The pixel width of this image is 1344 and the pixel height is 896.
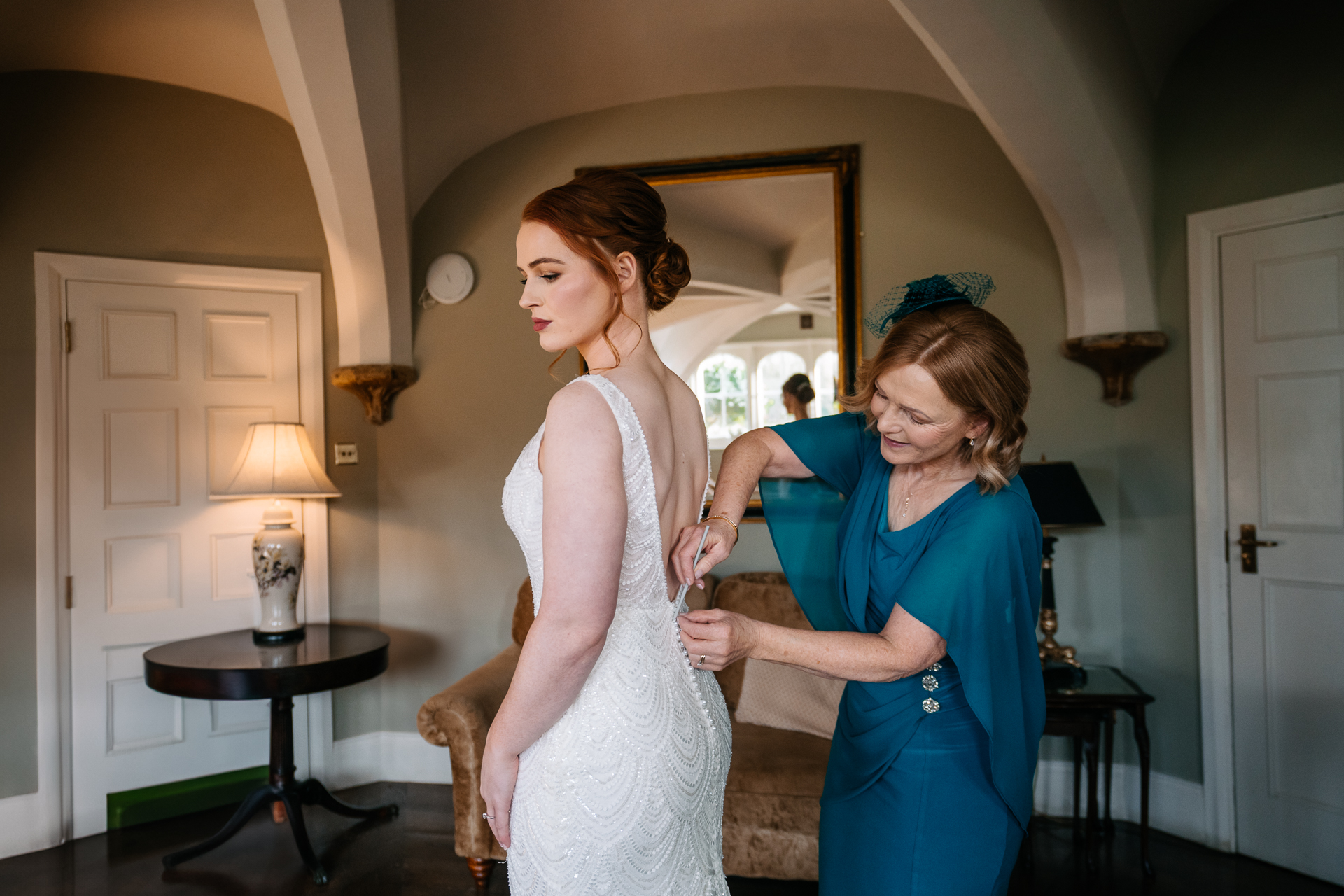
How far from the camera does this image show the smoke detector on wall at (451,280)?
11.8 ft

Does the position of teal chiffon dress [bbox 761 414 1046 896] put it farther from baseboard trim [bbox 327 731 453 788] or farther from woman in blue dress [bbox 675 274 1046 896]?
baseboard trim [bbox 327 731 453 788]

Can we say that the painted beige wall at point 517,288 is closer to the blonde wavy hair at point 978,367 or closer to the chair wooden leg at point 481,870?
the chair wooden leg at point 481,870

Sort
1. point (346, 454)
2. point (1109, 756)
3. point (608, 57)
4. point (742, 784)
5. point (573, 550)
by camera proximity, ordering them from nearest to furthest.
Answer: point (573, 550) → point (742, 784) → point (1109, 756) → point (608, 57) → point (346, 454)

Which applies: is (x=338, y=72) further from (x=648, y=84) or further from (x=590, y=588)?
(x=590, y=588)

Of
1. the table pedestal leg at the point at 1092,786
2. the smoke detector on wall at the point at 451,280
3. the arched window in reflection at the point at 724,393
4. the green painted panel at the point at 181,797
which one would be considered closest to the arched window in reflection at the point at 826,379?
the arched window in reflection at the point at 724,393

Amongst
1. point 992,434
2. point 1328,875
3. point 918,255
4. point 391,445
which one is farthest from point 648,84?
point 1328,875

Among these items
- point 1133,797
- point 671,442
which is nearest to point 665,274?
point 671,442

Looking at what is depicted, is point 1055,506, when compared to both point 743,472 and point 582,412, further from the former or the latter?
point 582,412

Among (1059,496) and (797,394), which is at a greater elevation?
(797,394)

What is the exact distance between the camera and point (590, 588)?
973 mm

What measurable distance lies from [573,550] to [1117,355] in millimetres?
2717

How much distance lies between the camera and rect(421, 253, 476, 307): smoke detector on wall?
3.58 meters

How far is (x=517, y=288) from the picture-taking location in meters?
3.60

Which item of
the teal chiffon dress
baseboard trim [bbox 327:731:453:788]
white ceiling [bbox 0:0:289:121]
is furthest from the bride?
baseboard trim [bbox 327:731:453:788]
